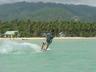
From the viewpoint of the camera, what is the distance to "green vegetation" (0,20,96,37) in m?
133

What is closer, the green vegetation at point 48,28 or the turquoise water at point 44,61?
the turquoise water at point 44,61

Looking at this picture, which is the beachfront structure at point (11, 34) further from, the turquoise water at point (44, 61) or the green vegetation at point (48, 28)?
the turquoise water at point (44, 61)

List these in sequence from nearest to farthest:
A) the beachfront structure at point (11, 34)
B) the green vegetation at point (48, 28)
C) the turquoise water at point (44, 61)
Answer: the turquoise water at point (44, 61) < the beachfront structure at point (11, 34) < the green vegetation at point (48, 28)

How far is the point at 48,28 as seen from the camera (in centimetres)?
13225

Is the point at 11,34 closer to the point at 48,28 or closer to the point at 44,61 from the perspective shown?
the point at 48,28

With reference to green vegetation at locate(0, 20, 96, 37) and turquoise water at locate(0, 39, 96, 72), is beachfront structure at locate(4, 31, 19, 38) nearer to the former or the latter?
green vegetation at locate(0, 20, 96, 37)

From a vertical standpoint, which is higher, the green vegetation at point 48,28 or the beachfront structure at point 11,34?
the green vegetation at point 48,28

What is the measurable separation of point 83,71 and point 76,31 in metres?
121

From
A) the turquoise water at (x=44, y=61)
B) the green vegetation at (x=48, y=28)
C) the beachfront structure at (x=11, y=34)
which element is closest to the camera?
the turquoise water at (x=44, y=61)

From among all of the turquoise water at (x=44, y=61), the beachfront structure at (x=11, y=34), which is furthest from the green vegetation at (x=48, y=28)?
the turquoise water at (x=44, y=61)

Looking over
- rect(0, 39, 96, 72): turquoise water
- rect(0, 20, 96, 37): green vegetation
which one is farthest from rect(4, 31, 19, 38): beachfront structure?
rect(0, 39, 96, 72): turquoise water

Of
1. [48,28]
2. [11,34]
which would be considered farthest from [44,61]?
[11,34]

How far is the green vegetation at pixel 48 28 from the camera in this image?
13298cm

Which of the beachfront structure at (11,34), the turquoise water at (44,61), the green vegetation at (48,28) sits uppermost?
the turquoise water at (44,61)
